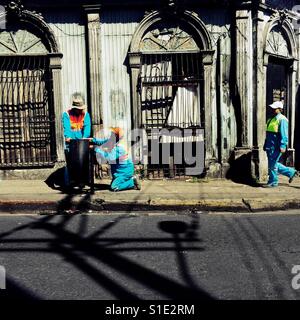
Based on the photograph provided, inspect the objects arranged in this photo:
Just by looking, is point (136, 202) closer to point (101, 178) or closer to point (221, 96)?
point (101, 178)

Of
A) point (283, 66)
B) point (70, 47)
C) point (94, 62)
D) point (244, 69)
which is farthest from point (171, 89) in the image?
point (283, 66)

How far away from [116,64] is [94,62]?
512 mm

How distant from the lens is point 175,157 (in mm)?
9266

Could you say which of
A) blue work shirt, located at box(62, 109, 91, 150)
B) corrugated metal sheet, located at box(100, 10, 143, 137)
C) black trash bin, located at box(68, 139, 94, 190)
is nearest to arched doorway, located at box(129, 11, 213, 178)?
corrugated metal sheet, located at box(100, 10, 143, 137)

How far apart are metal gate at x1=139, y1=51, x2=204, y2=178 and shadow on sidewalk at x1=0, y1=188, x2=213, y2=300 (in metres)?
3.11

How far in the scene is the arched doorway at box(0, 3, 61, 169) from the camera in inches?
353

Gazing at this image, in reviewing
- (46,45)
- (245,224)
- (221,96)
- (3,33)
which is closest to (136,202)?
(245,224)

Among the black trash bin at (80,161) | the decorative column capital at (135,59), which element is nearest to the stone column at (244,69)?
the decorative column capital at (135,59)

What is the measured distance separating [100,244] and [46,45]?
5908 millimetres

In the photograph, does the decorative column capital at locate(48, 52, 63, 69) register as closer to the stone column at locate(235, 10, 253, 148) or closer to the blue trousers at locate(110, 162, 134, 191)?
the blue trousers at locate(110, 162, 134, 191)

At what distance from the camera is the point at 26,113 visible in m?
9.26

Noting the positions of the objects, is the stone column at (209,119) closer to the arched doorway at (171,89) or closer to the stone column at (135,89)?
the arched doorway at (171,89)

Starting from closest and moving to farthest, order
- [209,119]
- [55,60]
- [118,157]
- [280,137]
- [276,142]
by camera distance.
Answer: [118,157] → [280,137] → [276,142] → [55,60] → [209,119]

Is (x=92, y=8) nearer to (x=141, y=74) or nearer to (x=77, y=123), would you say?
(x=141, y=74)
